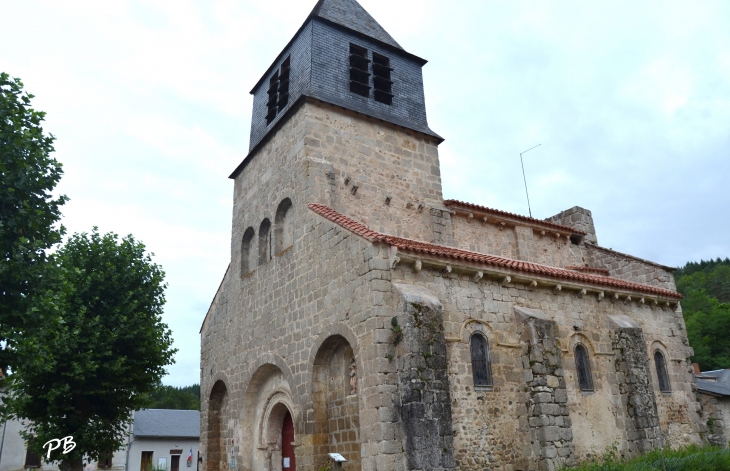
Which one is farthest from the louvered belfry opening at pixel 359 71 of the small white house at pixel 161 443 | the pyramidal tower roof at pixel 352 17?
the small white house at pixel 161 443

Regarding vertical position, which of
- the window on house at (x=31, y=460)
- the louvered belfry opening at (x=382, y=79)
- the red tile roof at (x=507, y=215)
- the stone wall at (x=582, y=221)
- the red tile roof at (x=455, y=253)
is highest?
the louvered belfry opening at (x=382, y=79)

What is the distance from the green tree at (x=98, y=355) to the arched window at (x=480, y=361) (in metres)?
10.4

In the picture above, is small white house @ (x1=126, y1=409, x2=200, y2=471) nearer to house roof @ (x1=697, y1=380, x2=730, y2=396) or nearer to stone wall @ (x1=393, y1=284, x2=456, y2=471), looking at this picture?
stone wall @ (x1=393, y1=284, x2=456, y2=471)

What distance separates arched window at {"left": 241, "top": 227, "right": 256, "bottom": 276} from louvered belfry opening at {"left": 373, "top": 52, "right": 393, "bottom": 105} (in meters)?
5.94

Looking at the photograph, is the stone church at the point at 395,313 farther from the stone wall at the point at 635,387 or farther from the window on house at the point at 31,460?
the window on house at the point at 31,460

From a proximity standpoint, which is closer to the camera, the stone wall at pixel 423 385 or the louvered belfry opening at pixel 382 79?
the stone wall at pixel 423 385

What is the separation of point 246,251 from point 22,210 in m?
8.37

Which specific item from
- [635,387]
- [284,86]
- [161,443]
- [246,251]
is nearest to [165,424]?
[161,443]

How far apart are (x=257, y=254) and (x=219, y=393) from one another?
4.92m

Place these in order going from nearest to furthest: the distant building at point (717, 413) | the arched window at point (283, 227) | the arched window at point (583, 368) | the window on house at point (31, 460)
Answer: the arched window at point (583, 368) < the arched window at point (283, 227) < the distant building at point (717, 413) < the window on house at point (31, 460)

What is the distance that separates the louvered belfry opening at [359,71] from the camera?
16906 mm

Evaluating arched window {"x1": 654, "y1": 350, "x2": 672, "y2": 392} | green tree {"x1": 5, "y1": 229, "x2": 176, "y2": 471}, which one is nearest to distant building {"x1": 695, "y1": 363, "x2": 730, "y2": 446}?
arched window {"x1": 654, "y1": 350, "x2": 672, "y2": 392}

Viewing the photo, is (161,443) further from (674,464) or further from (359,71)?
(674,464)

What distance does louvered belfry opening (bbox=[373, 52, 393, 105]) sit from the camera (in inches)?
683
